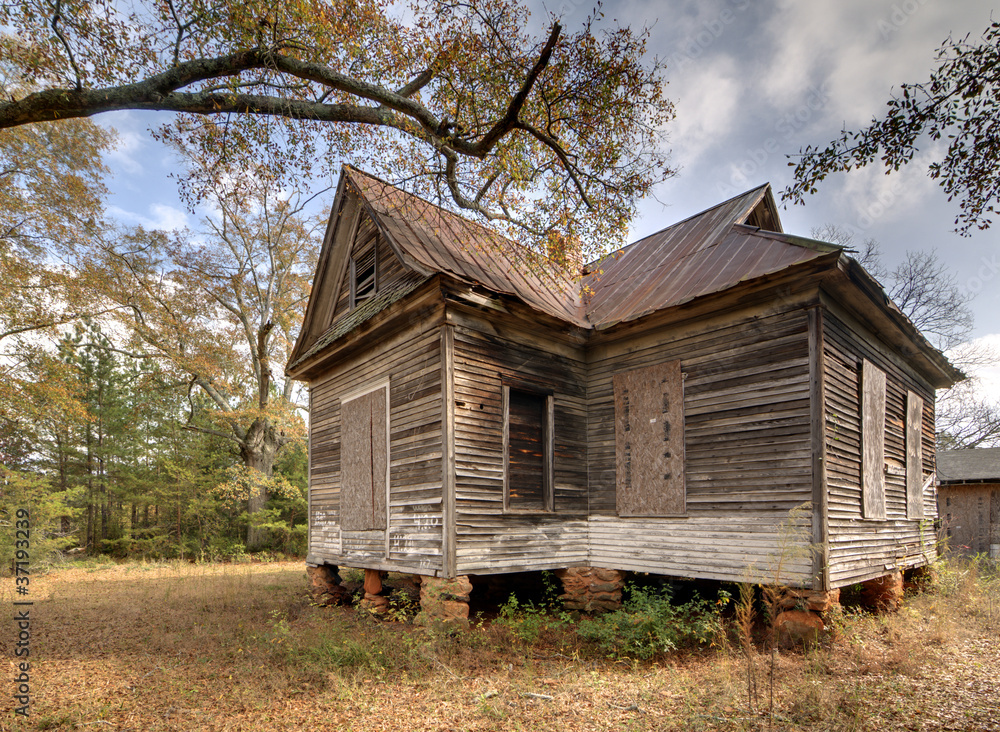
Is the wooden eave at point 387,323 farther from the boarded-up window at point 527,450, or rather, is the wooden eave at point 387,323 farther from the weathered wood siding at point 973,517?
the weathered wood siding at point 973,517

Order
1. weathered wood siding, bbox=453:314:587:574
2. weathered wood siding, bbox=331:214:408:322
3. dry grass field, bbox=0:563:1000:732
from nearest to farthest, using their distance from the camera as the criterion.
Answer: dry grass field, bbox=0:563:1000:732 → weathered wood siding, bbox=453:314:587:574 → weathered wood siding, bbox=331:214:408:322

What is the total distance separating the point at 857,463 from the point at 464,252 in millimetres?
7089

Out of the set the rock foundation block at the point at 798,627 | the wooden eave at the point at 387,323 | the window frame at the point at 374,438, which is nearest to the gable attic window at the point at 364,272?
the wooden eave at the point at 387,323

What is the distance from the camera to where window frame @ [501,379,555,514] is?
28.6ft

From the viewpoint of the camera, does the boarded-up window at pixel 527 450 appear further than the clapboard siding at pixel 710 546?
Yes

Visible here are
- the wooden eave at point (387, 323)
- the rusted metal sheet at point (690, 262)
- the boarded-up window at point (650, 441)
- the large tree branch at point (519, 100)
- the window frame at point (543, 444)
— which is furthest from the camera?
the window frame at point (543, 444)

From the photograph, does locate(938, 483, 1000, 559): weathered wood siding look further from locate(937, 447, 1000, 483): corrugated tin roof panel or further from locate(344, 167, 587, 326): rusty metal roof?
locate(344, 167, 587, 326): rusty metal roof

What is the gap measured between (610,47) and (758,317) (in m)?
4.21

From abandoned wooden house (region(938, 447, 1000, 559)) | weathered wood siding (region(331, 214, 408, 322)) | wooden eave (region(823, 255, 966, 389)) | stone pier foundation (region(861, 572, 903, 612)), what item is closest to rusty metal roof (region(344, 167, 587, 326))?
weathered wood siding (region(331, 214, 408, 322))

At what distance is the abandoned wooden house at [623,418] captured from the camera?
7574 millimetres

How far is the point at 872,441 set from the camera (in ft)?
28.5

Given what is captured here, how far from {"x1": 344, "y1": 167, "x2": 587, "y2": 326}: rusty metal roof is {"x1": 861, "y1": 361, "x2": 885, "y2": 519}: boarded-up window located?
4.52 m

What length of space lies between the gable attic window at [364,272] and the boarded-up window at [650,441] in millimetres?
4973

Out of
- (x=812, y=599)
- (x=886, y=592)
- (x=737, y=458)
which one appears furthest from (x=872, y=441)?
(x=812, y=599)
